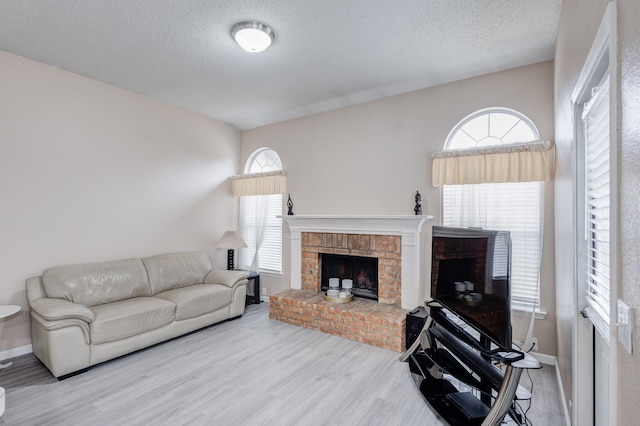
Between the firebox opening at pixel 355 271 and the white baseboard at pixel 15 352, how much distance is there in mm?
3340

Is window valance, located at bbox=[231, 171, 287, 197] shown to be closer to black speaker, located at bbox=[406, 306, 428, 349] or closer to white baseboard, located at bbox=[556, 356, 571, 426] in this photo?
black speaker, located at bbox=[406, 306, 428, 349]

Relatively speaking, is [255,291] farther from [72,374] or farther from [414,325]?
[414,325]

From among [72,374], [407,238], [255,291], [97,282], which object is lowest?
[72,374]

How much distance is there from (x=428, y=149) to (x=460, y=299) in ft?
6.69

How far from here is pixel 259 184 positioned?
16.9ft

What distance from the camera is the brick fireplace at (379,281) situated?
11.6 ft

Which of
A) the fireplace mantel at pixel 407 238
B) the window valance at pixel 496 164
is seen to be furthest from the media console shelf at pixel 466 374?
the window valance at pixel 496 164

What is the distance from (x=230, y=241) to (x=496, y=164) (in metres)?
3.76

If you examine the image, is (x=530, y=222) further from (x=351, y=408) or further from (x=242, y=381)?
(x=242, y=381)

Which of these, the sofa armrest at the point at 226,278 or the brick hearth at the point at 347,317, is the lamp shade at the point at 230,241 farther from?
the brick hearth at the point at 347,317

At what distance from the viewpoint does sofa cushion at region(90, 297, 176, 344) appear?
117 inches

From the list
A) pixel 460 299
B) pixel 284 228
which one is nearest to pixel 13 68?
pixel 284 228

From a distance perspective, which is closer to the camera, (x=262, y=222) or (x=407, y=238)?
(x=407, y=238)

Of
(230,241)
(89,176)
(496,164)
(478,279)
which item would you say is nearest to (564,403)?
(478,279)
